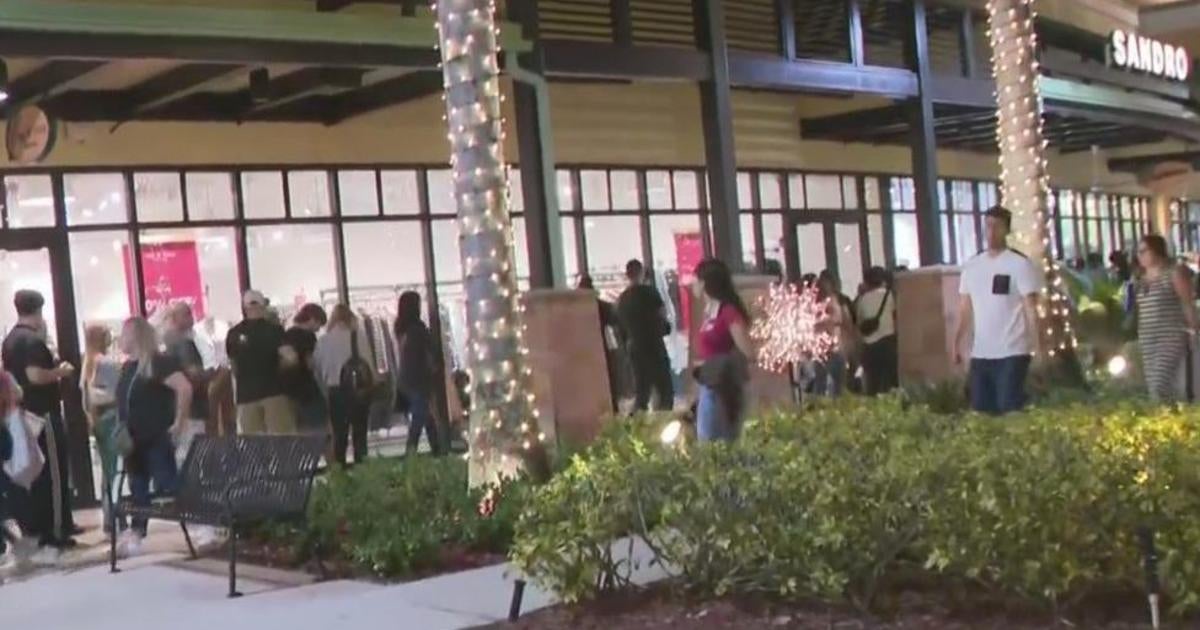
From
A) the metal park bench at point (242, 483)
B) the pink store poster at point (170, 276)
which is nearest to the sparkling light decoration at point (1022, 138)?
the metal park bench at point (242, 483)

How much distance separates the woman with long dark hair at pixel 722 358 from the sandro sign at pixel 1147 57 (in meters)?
16.2

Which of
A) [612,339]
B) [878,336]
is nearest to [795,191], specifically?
[612,339]

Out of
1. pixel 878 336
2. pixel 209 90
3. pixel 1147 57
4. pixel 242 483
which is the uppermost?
pixel 1147 57

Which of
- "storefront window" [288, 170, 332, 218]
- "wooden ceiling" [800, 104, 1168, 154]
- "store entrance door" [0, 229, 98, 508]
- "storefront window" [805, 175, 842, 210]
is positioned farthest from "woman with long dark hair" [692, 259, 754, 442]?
"storefront window" [805, 175, 842, 210]

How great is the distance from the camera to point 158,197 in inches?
614

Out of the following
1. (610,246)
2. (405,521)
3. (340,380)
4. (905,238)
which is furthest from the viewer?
(905,238)

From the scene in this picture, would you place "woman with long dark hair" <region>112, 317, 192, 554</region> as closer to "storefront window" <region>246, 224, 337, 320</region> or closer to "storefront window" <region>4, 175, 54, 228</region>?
"storefront window" <region>4, 175, 54, 228</region>

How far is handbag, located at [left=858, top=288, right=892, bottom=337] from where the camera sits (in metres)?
16.4

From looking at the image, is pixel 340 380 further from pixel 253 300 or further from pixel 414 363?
pixel 253 300

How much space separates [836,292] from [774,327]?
5.93 feet

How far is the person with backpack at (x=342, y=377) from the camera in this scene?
47.8 ft

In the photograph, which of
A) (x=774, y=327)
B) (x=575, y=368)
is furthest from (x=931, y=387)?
(x=575, y=368)

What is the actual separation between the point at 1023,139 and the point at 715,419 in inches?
208

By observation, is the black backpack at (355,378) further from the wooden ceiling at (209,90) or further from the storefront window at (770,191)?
the storefront window at (770,191)
